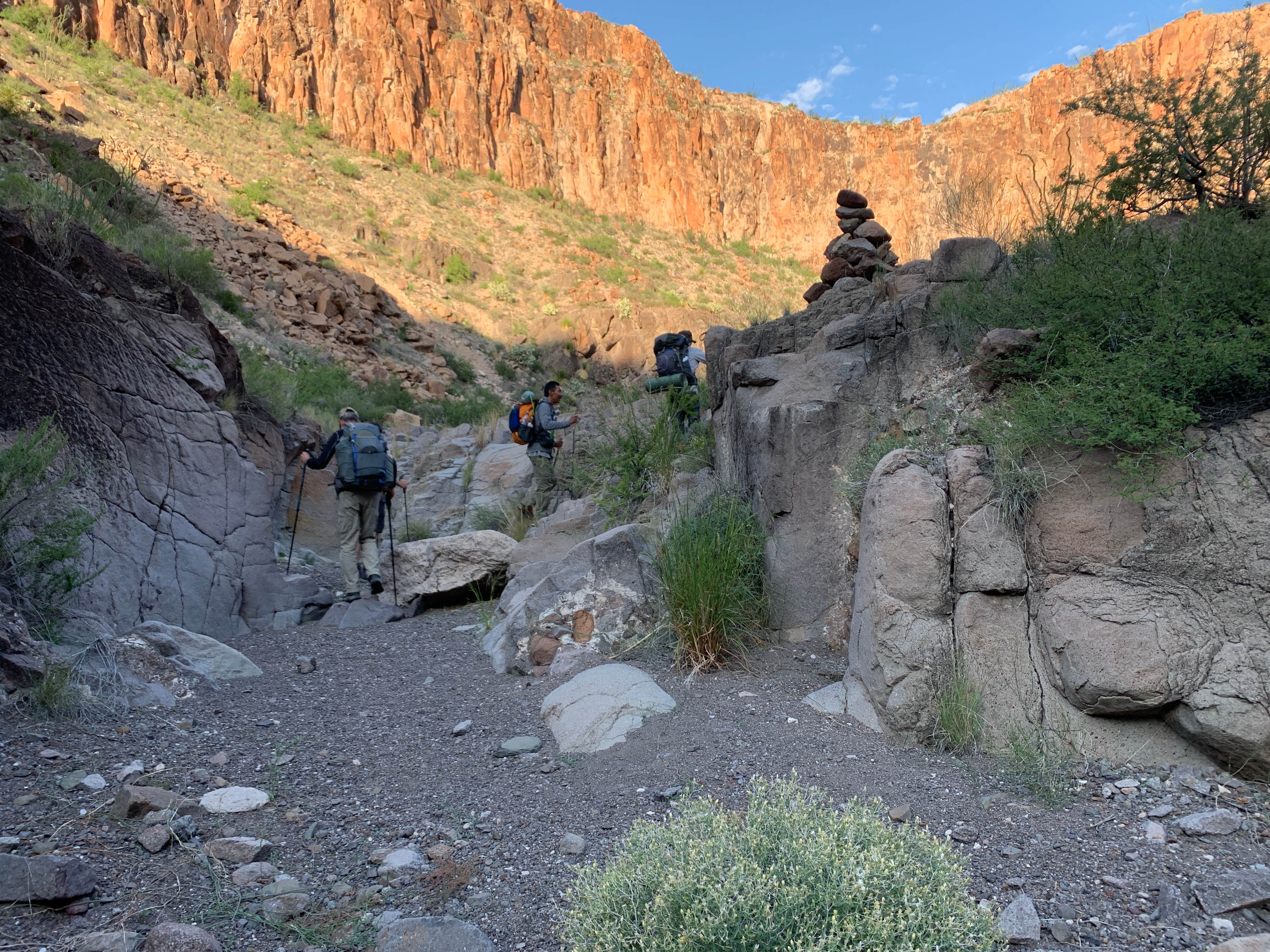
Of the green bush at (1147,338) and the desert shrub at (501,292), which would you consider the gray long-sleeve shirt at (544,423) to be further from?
the desert shrub at (501,292)

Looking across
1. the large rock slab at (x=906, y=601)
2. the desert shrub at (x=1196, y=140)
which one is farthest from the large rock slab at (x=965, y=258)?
the large rock slab at (x=906, y=601)

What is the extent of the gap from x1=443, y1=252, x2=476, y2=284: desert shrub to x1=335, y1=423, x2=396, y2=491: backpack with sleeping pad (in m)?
18.4

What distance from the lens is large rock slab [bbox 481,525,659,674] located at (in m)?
5.20

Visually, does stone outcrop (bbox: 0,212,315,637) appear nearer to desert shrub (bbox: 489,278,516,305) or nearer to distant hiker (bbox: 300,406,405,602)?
distant hiker (bbox: 300,406,405,602)

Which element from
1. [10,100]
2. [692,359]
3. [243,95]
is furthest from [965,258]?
[243,95]

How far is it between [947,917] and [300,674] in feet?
14.7

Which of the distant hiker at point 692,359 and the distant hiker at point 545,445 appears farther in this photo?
the distant hiker at point 692,359

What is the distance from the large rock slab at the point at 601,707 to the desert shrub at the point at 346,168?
2696 cm

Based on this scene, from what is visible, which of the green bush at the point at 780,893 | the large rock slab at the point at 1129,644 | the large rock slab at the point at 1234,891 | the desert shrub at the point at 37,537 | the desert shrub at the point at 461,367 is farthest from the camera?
the desert shrub at the point at 461,367

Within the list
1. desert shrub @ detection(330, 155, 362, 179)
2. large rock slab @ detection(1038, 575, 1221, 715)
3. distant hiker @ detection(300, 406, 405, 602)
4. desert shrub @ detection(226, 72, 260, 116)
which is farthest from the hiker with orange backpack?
desert shrub @ detection(226, 72, 260, 116)

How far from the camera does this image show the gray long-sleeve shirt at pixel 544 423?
866 cm

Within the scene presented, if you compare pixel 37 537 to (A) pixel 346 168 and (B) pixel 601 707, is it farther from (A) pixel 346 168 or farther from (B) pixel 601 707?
(A) pixel 346 168

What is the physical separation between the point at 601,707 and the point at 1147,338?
315 centimetres

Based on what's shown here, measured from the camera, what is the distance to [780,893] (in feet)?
6.53
